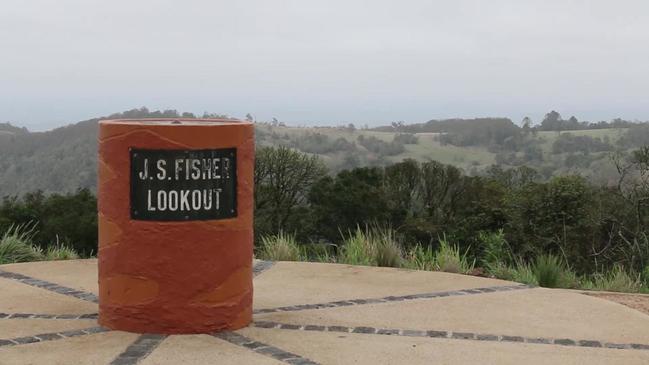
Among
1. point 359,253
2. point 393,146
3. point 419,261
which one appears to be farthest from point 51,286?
point 393,146

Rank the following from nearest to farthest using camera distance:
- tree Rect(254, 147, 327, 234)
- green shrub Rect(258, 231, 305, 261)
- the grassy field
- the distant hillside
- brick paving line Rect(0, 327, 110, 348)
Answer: brick paving line Rect(0, 327, 110, 348) < green shrub Rect(258, 231, 305, 261) < tree Rect(254, 147, 327, 234) < the distant hillside < the grassy field

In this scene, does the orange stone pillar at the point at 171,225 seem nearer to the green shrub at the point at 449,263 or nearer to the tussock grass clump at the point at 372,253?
the tussock grass clump at the point at 372,253

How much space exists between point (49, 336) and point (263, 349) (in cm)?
171

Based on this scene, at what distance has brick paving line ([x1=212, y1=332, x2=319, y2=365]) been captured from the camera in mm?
6039

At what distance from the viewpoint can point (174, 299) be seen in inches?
265

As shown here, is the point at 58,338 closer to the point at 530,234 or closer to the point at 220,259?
the point at 220,259

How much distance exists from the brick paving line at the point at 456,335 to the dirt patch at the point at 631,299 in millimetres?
1879

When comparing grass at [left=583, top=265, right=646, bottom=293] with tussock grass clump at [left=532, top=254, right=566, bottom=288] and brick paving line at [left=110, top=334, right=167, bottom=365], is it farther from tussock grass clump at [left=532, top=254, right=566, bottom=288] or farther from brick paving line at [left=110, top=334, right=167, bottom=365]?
brick paving line at [left=110, top=334, right=167, bottom=365]

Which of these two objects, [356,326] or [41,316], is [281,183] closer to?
[41,316]

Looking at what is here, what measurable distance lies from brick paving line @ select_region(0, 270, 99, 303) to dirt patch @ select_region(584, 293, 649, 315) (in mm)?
5221

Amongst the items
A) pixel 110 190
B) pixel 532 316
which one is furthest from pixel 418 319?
pixel 110 190

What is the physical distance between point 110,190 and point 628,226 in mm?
15450

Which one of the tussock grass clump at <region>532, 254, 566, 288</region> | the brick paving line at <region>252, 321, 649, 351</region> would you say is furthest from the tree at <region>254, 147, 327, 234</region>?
the brick paving line at <region>252, 321, 649, 351</region>

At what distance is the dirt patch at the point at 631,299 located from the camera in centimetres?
855
